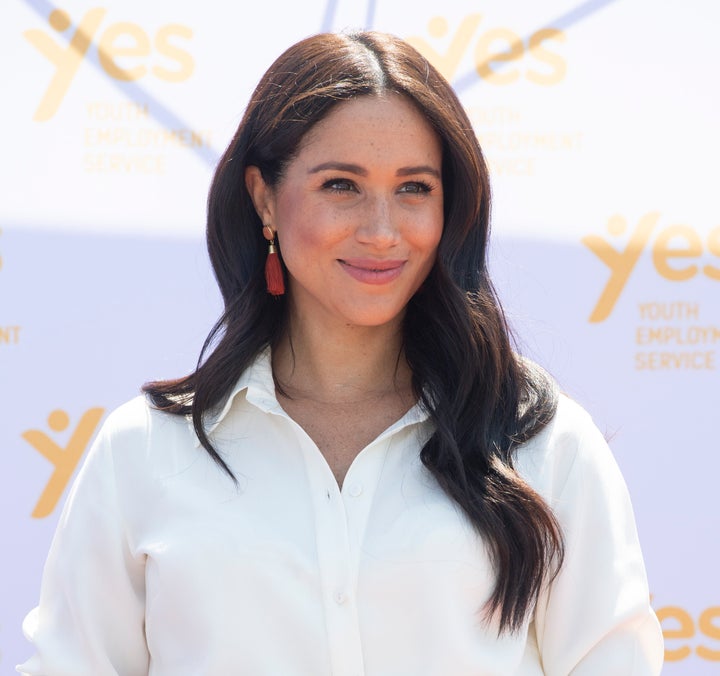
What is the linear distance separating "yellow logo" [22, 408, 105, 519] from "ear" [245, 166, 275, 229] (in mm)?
1034

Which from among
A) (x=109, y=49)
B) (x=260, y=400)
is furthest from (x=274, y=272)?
(x=109, y=49)

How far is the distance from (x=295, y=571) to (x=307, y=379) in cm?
38

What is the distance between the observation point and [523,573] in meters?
1.78

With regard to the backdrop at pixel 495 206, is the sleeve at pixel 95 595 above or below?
below

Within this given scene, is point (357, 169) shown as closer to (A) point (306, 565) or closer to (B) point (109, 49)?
(A) point (306, 565)

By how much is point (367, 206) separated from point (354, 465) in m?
0.39

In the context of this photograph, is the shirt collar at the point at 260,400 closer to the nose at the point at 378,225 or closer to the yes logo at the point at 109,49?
the nose at the point at 378,225

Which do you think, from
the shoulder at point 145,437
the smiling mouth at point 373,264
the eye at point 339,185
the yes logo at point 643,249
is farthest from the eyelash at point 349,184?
the yes logo at point 643,249

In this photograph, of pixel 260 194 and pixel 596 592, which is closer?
pixel 596 592

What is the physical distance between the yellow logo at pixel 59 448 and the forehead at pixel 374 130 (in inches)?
49.4

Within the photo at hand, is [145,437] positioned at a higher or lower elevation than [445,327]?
lower

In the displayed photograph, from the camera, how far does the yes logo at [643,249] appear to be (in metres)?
3.01

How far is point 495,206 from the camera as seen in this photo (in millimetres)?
3008

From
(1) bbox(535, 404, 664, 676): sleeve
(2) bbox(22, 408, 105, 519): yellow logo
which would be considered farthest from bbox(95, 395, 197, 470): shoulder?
(2) bbox(22, 408, 105, 519): yellow logo
